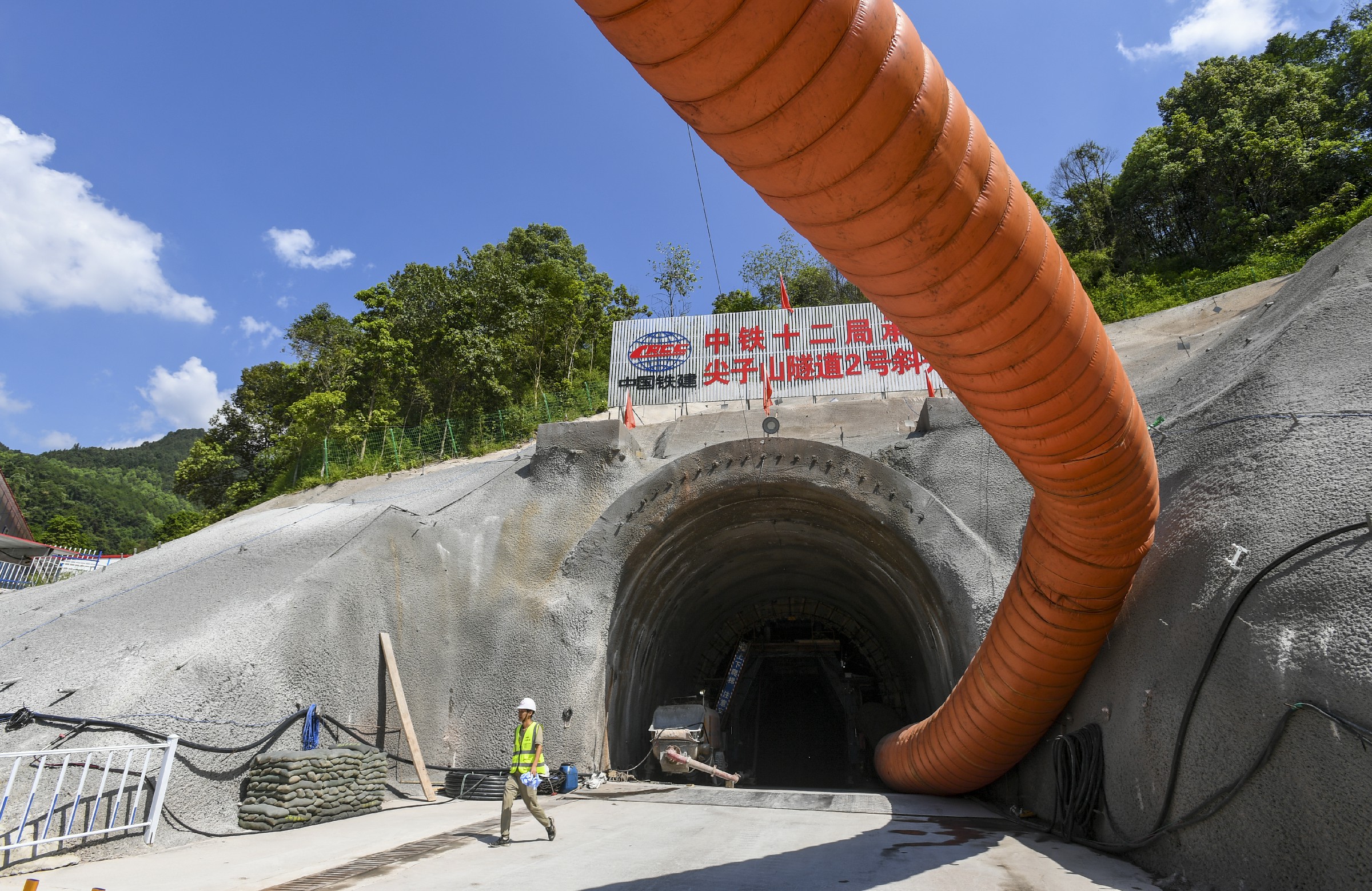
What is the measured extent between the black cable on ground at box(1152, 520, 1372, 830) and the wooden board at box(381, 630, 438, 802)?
365 inches

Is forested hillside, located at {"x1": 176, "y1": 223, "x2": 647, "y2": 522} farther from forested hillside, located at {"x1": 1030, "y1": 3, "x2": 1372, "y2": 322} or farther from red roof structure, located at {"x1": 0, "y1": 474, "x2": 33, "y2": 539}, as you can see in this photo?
forested hillside, located at {"x1": 1030, "y1": 3, "x2": 1372, "y2": 322}

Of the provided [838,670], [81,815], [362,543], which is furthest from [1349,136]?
[81,815]

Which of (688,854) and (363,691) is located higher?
(363,691)

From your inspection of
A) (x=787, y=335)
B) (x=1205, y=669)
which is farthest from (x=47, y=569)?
(x=1205, y=669)

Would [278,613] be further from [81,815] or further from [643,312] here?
[643,312]

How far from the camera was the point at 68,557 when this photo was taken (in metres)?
25.6

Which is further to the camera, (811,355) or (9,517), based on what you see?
(9,517)

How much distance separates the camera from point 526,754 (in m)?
7.54

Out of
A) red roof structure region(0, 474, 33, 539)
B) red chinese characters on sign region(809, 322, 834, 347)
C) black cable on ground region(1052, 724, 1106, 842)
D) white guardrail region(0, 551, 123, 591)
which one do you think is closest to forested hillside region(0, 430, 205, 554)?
red roof structure region(0, 474, 33, 539)

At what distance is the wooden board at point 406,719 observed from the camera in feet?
34.6

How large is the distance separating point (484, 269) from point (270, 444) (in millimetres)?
13646

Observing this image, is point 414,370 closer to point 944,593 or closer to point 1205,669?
point 944,593

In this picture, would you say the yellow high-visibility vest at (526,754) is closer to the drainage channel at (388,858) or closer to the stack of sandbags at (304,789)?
the drainage channel at (388,858)

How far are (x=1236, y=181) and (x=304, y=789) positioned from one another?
37.0 m
